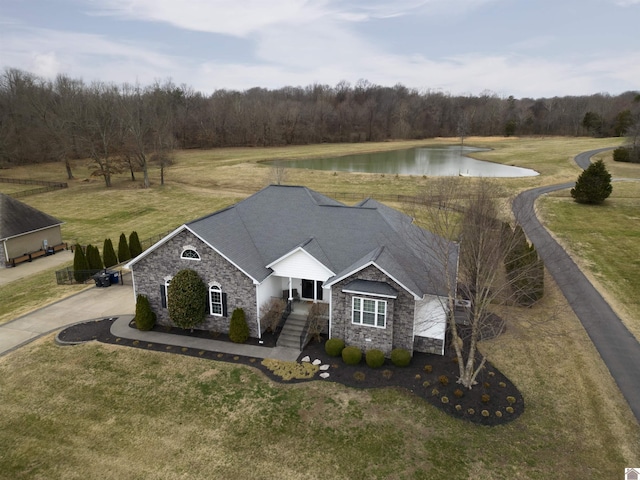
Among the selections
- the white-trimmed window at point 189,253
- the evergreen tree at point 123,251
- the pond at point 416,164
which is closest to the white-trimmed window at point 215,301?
the white-trimmed window at point 189,253

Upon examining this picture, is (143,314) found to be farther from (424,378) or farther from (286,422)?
(424,378)

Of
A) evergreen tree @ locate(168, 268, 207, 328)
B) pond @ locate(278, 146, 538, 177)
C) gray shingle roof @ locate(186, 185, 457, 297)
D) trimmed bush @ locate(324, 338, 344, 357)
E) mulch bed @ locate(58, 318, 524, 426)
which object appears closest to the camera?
mulch bed @ locate(58, 318, 524, 426)

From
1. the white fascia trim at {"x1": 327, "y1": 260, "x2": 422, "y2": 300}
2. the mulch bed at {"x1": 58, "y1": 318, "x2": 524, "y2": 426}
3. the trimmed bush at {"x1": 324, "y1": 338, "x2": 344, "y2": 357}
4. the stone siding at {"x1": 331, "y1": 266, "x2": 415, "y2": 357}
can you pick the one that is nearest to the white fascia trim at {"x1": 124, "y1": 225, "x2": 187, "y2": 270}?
the mulch bed at {"x1": 58, "y1": 318, "x2": 524, "y2": 426}

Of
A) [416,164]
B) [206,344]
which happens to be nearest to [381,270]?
[206,344]

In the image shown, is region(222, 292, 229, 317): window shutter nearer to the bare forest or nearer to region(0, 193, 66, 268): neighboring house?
region(0, 193, 66, 268): neighboring house

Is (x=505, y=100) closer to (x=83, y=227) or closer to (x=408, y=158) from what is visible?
(x=408, y=158)

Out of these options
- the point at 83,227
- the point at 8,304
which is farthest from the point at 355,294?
the point at 83,227

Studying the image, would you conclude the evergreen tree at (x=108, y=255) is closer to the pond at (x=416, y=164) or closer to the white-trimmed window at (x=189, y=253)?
the white-trimmed window at (x=189, y=253)
